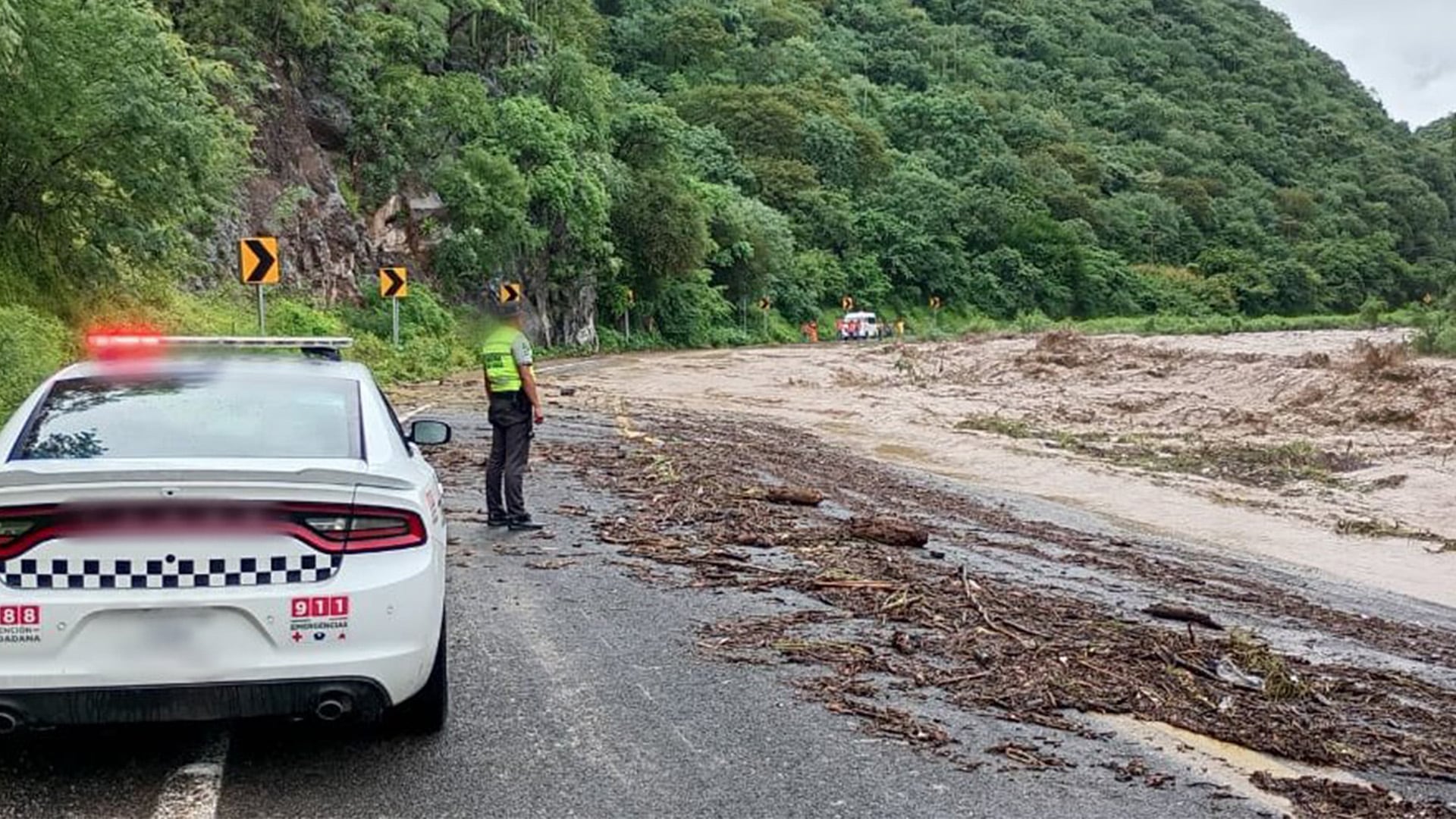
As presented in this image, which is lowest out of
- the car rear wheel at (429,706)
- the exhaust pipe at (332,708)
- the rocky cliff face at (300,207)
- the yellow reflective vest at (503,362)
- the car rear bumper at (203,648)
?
the car rear wheel at (429,706)

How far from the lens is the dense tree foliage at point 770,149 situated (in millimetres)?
18234

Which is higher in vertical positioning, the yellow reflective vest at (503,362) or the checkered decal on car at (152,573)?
the yellow reflective vest at (503,362)

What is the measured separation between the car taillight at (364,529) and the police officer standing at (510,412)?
5.24 m

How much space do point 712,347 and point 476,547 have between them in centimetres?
5086

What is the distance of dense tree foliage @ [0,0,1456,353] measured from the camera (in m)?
18.2

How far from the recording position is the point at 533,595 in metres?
7.64

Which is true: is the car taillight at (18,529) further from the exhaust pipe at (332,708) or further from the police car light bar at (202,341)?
the police car light bar at (202,341)

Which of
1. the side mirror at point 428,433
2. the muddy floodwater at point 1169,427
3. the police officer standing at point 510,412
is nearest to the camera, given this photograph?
the side mirror at point 428,433

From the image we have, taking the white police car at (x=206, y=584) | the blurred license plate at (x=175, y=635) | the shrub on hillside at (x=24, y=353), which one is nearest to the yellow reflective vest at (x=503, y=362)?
the shrub on hillside at (x=24, y=353)

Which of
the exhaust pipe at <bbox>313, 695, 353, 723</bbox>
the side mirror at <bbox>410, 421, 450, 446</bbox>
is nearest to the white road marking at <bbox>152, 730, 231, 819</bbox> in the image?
the exhaust pipe at <bbox>313, 695, 353, 723</bbox>

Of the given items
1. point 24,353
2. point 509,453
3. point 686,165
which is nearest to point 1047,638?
point 509,453

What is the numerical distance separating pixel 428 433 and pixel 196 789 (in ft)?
8.59

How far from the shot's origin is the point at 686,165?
7119cm

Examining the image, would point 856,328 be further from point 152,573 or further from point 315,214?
point 152,573
